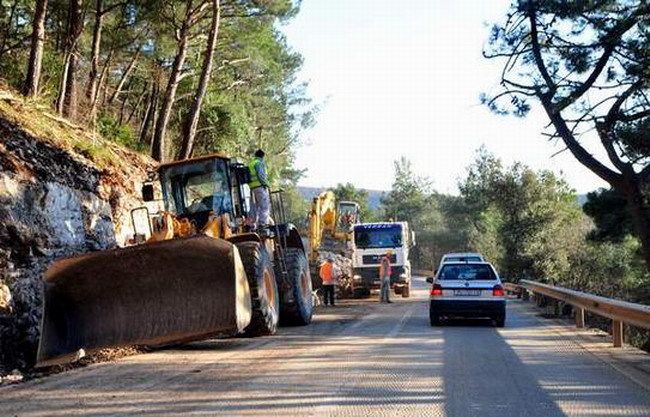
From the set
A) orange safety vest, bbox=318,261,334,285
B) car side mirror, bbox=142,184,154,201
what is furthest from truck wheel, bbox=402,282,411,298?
Result: car side mirror, bbox=142,184,154,201

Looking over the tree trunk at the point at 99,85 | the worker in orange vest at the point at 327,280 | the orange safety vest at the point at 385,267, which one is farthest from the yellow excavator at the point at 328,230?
the tree trunk at the point at 99,85

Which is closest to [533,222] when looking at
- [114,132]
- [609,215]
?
[609,215]

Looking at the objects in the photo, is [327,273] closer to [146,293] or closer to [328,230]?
[328,230]

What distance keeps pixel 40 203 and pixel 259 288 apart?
14.7 ft

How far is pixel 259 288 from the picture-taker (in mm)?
11641

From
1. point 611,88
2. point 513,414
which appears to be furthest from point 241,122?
point 513,414

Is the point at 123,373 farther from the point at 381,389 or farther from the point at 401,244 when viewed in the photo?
the point at 401,244

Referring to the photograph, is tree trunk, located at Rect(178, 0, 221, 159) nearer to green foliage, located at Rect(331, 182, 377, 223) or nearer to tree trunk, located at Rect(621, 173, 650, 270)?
tree trunk, located at Rect(621, 173, 650, 270)

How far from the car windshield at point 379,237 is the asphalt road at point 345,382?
17706mm

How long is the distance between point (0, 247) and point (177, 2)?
17.3m

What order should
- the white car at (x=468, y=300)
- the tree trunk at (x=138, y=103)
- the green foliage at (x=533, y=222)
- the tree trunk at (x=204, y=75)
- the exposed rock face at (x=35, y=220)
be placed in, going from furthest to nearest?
the green foliage at (x=533, y=222) < the tree trunk at (x=138, y=103) < the tree trunk at (x=204, y=75) < the white car at (x=468, y=300) < the exposed rock face at (x=35, y=220)

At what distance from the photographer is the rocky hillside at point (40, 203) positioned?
1122cm

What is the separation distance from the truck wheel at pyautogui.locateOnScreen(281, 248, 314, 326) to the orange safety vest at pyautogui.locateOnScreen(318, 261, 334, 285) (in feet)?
28.0

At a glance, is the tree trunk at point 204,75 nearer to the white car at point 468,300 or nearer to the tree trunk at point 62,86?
the tree trunk at point 62,86
